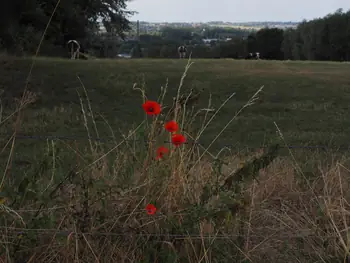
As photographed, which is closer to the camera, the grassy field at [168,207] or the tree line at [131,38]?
the grassy field at [168,207]

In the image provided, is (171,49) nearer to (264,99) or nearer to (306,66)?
(306,66)

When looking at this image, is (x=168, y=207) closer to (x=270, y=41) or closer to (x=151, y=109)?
(x=151, y=109)

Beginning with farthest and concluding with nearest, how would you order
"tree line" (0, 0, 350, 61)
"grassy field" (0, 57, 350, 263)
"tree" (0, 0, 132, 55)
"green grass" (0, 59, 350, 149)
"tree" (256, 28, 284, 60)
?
"tree" (256, 28, 284, 60), "tree line" (0, 0, 350, 61), "tree" (0, 0, 132, 55), "green grass" (0, 59, 350, 149), "grassy field" (0, 57, 350, 263)

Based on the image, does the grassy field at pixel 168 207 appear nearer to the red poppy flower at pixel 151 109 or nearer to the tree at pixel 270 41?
the red poppy flower at pixel 151 109

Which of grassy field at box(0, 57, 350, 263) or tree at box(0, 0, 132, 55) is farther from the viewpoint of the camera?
tree at box(0, 0, 132, 55)

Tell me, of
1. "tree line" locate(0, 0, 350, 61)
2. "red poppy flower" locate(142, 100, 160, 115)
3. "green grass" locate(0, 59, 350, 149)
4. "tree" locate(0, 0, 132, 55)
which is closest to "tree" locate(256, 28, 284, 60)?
"tree line" locate(0, 0, 350, 61)

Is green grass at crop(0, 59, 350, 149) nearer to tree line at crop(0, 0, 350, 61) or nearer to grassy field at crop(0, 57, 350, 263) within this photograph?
tree line at crop(0, 0, 350, 61)

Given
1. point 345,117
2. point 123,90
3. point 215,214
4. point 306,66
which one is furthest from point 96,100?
point 215,214

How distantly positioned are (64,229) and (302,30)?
4797 centimetres

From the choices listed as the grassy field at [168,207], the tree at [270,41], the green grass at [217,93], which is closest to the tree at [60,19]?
the green grass at [217,93]

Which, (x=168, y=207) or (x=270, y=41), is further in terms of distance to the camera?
(x=270, y=41)

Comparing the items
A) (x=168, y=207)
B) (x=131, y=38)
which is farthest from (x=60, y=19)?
(x=168, y=207)

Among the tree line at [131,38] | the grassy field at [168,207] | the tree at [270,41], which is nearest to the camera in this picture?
the grassy field at [168,207]

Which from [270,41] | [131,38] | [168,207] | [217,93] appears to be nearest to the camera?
[168,207]
